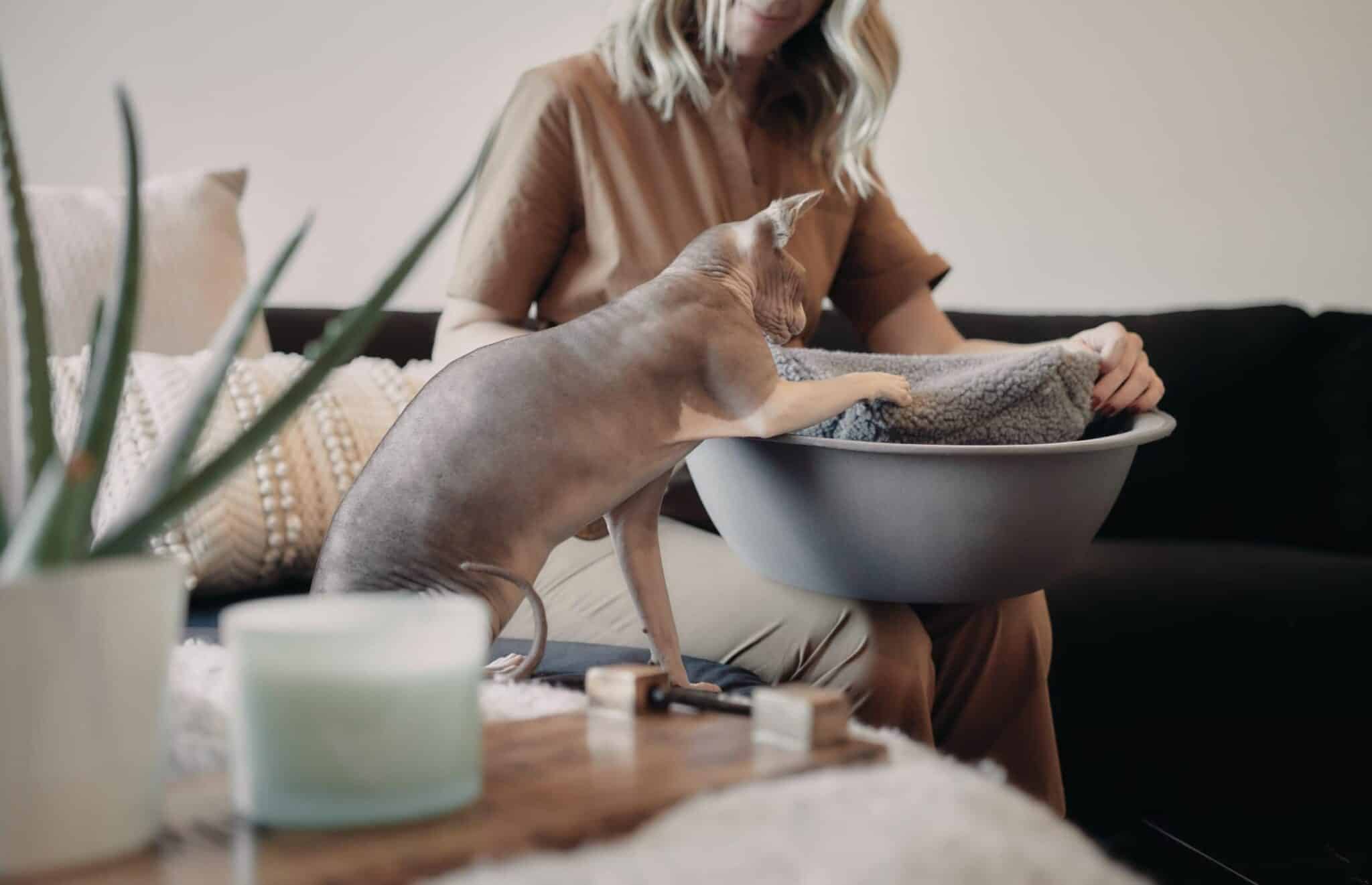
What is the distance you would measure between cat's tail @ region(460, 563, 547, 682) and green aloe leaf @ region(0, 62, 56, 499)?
0.99ft

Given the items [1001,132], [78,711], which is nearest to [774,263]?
[78,711]

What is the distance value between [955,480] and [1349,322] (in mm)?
1283

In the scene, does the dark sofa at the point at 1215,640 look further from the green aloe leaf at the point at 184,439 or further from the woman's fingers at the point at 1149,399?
the green aloe leaf at the point at 184,439

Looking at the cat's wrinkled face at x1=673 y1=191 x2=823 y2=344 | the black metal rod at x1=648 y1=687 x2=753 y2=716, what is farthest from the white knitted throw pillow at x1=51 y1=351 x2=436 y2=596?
the black metal rod at x1=648 y1=687 x2=753 y2=716

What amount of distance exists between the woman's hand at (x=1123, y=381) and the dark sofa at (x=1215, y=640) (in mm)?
497

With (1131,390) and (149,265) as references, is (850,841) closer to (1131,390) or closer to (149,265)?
Answer: (1131,390)

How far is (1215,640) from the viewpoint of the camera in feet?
4.76

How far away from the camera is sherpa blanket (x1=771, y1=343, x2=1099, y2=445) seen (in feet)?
2.75

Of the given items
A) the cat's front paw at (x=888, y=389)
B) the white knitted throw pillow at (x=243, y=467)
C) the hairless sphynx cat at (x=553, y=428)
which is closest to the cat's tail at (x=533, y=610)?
the hairless sphynx cat at (x=553, y=428)

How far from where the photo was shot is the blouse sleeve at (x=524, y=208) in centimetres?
114

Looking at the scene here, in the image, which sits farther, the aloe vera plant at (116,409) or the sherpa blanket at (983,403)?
the sherpa blanket at (983,403)

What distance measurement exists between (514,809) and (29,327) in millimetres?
239

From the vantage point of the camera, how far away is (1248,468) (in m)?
1.73

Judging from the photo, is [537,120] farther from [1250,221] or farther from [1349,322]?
[1250,221]
